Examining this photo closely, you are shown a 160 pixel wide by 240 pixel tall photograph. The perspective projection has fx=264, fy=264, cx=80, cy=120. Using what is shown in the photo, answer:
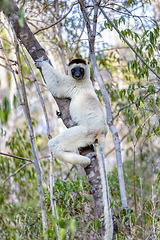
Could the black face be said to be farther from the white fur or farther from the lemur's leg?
the lemur's leg

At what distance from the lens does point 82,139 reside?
3191 millimetres

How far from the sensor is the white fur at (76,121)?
3186mm

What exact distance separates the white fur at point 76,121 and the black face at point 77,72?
165mm

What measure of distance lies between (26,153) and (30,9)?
11.6 feet

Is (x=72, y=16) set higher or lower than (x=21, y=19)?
higher

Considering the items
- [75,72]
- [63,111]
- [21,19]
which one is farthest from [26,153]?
[21,19]

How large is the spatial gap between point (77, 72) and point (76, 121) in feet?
2.68

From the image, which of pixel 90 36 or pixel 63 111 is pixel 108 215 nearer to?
pixel 63 111

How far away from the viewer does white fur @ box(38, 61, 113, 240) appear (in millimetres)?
3186

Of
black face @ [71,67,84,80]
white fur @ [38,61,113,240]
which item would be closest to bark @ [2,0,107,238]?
white fur @ [38,61,113,240]

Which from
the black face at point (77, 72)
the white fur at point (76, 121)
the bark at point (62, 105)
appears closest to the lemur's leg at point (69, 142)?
the white fur at point (76, 121)

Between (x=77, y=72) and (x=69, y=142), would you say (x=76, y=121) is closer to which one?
(x=69, y=142)

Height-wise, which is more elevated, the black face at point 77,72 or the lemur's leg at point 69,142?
the black face at point 77,72

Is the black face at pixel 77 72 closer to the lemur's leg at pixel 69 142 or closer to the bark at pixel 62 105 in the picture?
the bark at pixel 62 105
